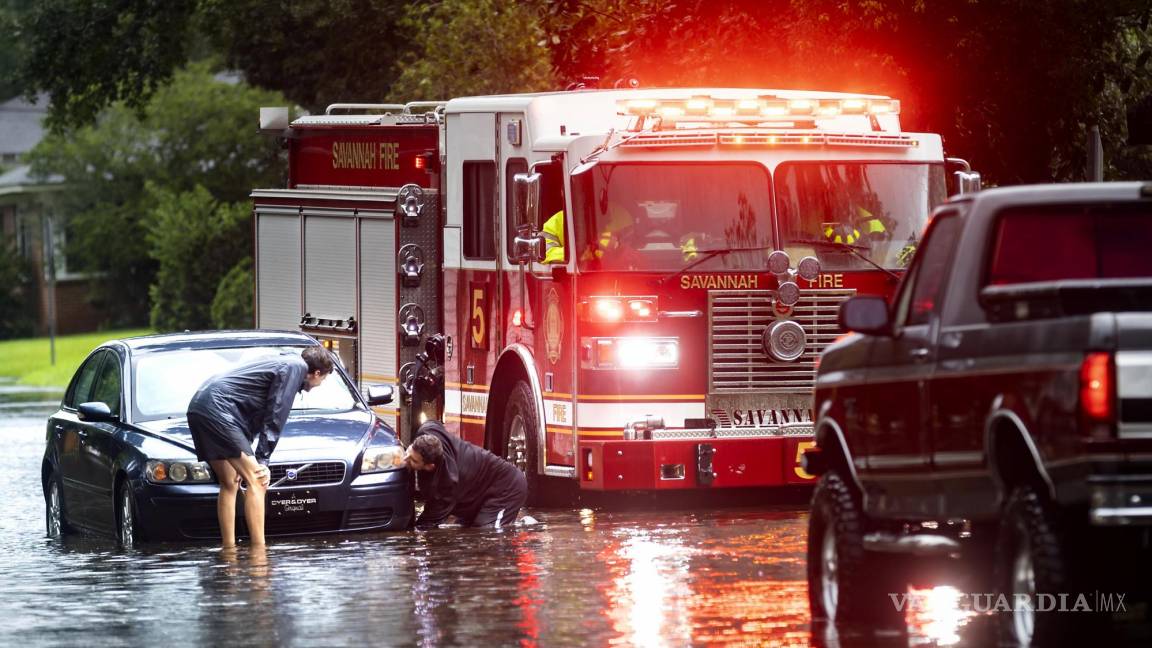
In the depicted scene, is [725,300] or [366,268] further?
[366,268]

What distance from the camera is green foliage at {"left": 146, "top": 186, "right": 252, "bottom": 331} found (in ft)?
199

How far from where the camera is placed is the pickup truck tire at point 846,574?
10836 millimetres

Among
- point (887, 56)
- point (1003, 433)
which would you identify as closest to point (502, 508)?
point (887, 56)

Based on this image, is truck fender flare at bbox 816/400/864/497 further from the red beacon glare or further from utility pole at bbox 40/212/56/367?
utility pole at bbox 40/212/56/367

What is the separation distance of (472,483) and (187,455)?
6.43 ft

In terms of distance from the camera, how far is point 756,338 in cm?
1677

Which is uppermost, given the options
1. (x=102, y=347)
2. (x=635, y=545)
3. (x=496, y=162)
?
(x=496, y=162)

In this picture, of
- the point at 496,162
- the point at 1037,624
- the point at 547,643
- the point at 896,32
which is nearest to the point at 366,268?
the point at 496,162

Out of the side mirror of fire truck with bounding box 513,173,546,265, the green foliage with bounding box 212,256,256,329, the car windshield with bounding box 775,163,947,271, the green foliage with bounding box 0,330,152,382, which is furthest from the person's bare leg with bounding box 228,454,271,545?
the green foliage with bounding box 212,256,256,329

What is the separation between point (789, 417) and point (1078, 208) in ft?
22.3

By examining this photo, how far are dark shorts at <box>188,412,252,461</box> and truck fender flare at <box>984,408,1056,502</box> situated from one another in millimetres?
6935

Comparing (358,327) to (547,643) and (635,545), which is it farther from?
(547,643)

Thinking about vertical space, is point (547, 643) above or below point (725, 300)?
below

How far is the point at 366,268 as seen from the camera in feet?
65.7
